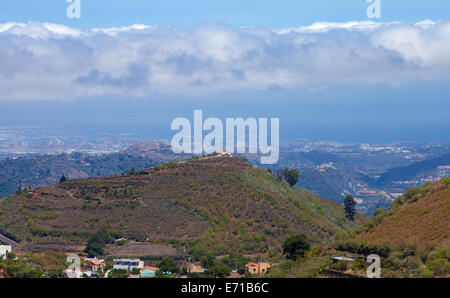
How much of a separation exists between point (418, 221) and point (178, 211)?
2745 centimetres

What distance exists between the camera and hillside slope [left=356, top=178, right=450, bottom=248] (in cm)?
2522

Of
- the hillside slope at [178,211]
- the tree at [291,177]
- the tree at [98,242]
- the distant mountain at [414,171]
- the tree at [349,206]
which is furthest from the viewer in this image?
the distant mountain at [414,171]

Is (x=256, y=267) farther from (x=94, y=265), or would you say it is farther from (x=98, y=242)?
(x=98, y=242)

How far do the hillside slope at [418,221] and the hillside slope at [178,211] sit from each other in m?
14.5

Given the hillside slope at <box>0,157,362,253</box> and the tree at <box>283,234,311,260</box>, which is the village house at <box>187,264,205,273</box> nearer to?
the tree at <box>283,234,311,260</box>

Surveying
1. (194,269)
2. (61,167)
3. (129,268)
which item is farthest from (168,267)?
(61,167)

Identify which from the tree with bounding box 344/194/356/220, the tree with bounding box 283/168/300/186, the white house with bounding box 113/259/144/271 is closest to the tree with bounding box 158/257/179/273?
the white house with bounding box 113/259/144/271

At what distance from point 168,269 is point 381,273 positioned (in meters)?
17.7

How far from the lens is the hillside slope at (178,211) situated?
1865 inches

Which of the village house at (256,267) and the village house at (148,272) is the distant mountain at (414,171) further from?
the village house at (148,272)

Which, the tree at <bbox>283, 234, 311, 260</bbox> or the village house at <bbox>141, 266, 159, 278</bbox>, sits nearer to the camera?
the tree at <bbox>283, 234, 311, 260</bbox>

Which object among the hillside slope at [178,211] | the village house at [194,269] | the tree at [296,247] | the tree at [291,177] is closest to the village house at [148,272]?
the village house at [194,269]

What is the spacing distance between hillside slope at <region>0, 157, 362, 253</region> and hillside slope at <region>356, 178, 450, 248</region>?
572 inches
